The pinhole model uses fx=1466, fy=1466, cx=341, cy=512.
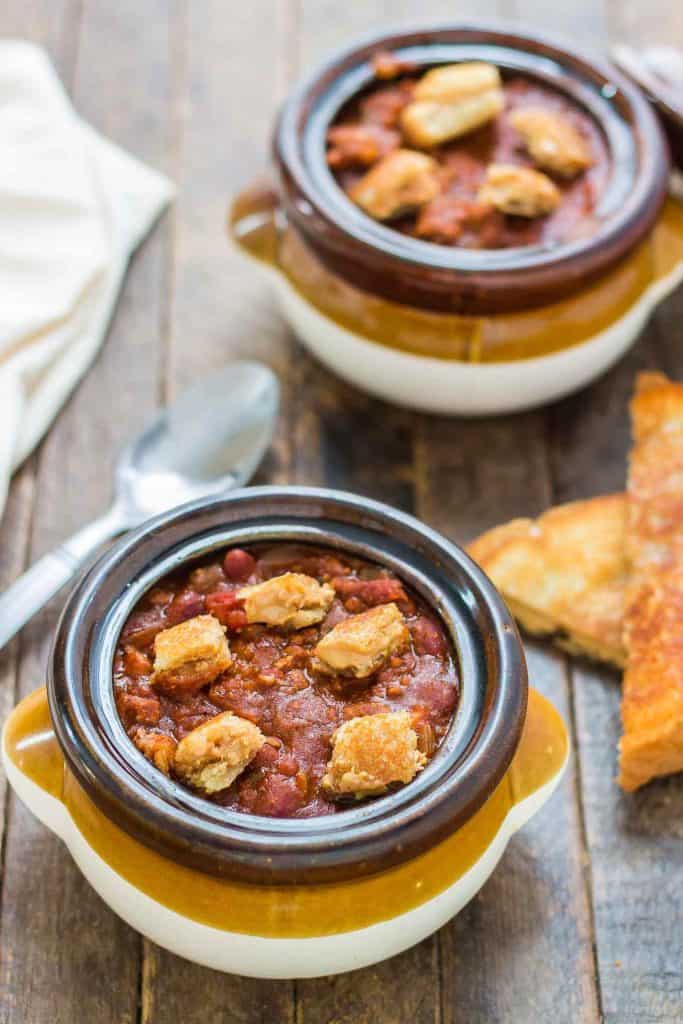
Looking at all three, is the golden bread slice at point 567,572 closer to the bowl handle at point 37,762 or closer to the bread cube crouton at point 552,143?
the bread cube crouton at point 552,143

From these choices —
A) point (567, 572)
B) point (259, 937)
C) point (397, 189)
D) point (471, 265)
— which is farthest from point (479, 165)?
point (259, 937)

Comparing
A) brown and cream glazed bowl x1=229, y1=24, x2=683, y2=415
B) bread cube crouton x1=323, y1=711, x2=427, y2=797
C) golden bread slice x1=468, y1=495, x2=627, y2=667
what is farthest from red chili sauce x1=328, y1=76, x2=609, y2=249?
bread cube crouton x1=323, y1=711, x2=427, y2=797

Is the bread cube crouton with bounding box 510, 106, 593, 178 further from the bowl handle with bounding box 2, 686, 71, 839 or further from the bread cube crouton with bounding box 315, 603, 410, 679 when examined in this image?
the bowl handle with bounding box 2, 686, 71, 839

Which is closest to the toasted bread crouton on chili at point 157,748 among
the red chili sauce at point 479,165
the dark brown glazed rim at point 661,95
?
the red chili sauce at point 479,165

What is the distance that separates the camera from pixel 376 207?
9.08 ft

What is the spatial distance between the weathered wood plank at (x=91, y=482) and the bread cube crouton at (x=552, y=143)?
0.87 meters

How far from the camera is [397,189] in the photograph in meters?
2.76

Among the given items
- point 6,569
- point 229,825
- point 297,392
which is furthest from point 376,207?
point 229,825

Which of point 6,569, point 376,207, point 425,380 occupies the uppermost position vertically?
point 376,207

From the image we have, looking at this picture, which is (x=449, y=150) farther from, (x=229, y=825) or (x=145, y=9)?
(x=229, y=825)

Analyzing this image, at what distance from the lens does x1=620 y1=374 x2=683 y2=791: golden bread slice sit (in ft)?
7.73

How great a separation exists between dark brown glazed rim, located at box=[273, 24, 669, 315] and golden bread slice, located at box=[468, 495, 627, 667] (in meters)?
0.41

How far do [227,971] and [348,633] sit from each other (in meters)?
0.51

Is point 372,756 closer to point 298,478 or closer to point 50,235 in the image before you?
point 298,478
